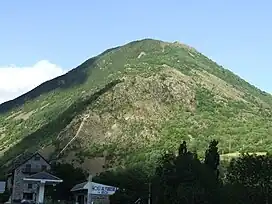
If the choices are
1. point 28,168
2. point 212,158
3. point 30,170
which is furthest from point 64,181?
point 212,158

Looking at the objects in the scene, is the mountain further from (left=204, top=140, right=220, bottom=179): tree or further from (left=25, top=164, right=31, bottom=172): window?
(left=204, top=140, right=220, bottom=179): tree

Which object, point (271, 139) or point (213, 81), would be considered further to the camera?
point (213, 81)

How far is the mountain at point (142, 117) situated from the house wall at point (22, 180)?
1903 cm

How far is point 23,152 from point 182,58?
65.4 m

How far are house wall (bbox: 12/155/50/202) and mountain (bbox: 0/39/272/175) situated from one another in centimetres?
1903

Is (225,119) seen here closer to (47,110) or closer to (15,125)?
(47,110)

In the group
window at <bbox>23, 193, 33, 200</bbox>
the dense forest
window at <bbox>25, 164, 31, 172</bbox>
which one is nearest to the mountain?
window at <bbox>25, 164, 31, 172</bbox>

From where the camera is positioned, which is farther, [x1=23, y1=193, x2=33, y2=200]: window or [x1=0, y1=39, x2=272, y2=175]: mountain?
[x1=0, y1=39, x2=272, y2=175]: mountain

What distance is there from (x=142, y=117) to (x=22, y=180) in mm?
49973

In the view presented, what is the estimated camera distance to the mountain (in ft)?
396

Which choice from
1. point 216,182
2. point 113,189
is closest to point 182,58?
point 113,189

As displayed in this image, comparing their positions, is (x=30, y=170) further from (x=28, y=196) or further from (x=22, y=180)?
(x=28, y=196)

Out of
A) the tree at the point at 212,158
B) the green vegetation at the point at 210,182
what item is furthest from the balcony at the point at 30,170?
the tree at the point at 212,158

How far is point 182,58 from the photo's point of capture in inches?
6895
